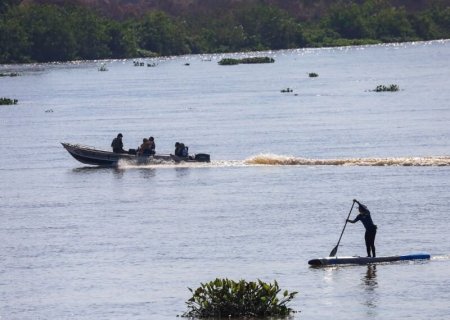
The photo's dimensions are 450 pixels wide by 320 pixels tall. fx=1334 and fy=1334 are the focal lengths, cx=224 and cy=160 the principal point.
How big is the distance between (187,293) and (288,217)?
14916 millimetres

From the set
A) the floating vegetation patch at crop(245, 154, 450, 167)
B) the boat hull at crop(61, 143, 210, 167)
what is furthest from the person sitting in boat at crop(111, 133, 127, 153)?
the floating vegetation patch at crop(245, 154, 450, 167)

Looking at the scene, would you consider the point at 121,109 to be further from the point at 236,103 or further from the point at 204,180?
the point at 204,180

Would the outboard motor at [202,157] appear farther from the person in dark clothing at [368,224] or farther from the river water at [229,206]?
the person in dark clothing at [368,224]

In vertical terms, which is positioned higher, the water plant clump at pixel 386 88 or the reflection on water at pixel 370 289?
the water plant clump at pixel 386 88

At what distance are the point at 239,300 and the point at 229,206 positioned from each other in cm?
2194

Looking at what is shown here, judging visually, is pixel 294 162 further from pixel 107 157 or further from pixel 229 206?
pixel 229 206

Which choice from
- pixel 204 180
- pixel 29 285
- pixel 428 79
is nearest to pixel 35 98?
pixel 428 79

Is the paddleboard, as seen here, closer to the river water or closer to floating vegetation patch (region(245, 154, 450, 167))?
the river water

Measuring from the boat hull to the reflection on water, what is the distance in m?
29.3

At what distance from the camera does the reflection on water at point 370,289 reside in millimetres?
36781

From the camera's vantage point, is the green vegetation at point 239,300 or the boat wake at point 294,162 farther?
the boat wake at point 294,162

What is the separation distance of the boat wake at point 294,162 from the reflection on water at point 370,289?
86.1ft

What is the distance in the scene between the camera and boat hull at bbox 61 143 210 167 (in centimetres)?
7061

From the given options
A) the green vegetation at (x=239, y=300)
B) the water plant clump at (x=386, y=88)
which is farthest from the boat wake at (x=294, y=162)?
the water plant clump at (x=386, y=88)
